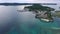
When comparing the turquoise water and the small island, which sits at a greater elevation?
the small island

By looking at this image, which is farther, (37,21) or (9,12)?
(9,12)

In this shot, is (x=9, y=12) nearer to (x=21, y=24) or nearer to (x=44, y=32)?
(x=21, y=24)

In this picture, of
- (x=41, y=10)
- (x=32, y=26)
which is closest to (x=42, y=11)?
(x=41, y=10)

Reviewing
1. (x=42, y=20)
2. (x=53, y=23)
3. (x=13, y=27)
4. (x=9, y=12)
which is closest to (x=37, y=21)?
(x=42, y=20)

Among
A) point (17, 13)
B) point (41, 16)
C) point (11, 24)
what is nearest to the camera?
point (11, 24)

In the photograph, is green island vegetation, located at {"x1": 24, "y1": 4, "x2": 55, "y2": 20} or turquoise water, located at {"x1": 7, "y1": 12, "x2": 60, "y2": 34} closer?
turquoise water, located at {"x1": 7, "y1": 12, "x2": 60, "y2": 34}

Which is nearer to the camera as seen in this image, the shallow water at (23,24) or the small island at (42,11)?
the shallow water at (23,24)
